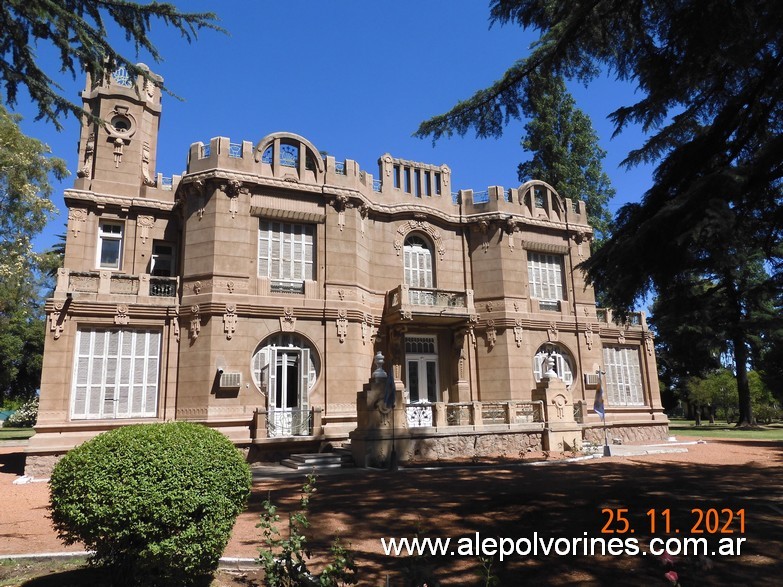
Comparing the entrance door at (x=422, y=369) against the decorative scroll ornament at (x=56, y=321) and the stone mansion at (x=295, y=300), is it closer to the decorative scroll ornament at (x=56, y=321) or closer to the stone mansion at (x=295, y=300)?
the stone mansion at (x=295, y=300)

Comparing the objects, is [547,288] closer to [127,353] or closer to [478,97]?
[478,97]

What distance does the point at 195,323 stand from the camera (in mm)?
17953

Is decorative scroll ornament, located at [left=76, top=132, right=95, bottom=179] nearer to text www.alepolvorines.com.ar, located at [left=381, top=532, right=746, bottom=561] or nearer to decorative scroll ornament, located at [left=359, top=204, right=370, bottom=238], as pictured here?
decorative scroll ornament, located at [left=359, top=204, right=370, bottom=238]

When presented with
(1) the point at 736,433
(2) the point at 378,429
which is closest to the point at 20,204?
(2) the point at 378,429

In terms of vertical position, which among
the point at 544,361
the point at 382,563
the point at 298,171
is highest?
the point at 298,171

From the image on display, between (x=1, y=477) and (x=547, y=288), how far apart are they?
68.0 feet

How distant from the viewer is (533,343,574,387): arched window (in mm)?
22812

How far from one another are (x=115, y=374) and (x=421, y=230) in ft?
40.5

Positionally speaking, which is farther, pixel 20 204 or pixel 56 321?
pixel 20 204

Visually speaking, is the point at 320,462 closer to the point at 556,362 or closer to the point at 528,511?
the point at 528,511

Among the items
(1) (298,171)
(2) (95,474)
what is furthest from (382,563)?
(1) (298,171)

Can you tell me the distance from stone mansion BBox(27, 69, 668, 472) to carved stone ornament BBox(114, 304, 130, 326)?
0.11 feet

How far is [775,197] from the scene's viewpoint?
7.92 m

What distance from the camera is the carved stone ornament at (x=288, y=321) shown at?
61.3ft
